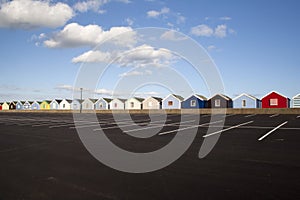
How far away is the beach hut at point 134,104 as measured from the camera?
5325cm

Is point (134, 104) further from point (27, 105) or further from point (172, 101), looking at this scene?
point (27, 105)

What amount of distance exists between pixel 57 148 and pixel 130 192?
4.80 meters

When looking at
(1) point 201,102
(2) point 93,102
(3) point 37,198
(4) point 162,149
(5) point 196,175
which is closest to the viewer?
(3) point 37,198

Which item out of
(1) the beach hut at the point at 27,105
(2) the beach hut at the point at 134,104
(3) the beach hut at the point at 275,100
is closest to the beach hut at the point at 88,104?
(2) the beach hut at the point at 134,104

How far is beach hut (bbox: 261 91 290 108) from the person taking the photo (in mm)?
40203

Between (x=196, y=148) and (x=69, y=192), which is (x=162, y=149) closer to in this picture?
(x=196, y=148)

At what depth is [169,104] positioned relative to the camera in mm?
48125

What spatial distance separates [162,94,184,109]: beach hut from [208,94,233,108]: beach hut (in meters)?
6.05

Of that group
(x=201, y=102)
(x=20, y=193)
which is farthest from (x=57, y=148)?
(x=201, y=102)

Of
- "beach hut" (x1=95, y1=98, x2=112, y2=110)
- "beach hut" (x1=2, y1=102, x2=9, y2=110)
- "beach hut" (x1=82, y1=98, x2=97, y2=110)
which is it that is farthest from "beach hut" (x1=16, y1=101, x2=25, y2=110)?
"beach hut" (x1=95, y1=98, x2=112, y2=110)

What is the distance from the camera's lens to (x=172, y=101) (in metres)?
47.8

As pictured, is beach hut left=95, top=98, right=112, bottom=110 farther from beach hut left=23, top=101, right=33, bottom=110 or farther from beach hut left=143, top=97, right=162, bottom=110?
beach hut left=23, top=101, right=33, bottom=110

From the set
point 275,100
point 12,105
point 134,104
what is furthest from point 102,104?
point 12,105

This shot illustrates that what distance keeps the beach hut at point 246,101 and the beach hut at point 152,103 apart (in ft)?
51.0
